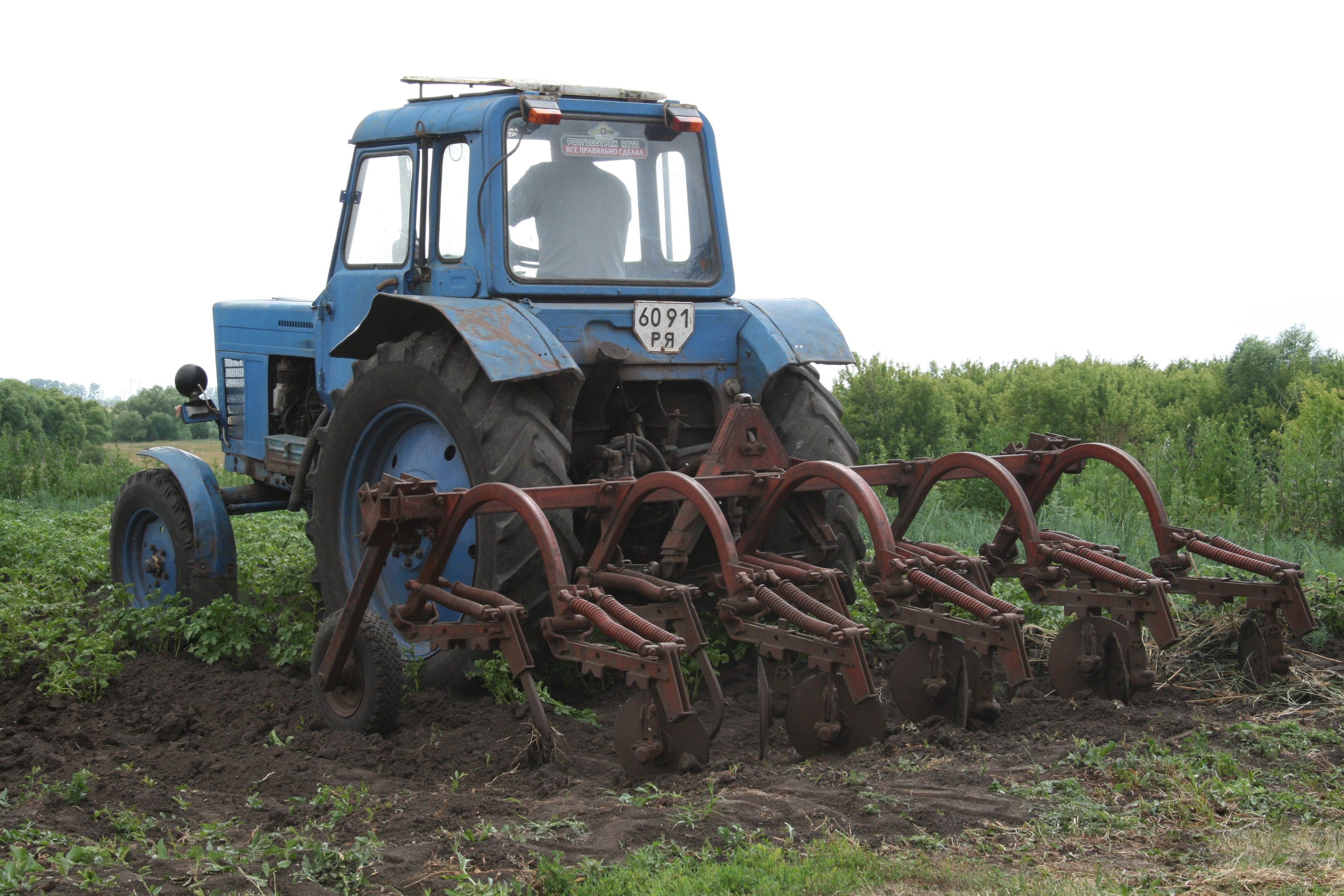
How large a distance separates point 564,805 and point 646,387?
2506 mm

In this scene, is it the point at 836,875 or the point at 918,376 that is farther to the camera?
the point at 918,376

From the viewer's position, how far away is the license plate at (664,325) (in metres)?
5.57

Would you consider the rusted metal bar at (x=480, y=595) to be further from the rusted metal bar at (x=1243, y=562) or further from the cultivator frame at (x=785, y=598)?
the rusted metal bar at (x=1243, y=562)

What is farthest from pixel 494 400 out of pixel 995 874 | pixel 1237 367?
pixel 1237 367

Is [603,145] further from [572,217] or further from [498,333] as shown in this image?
[498,333]

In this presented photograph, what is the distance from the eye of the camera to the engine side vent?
26.0 ft

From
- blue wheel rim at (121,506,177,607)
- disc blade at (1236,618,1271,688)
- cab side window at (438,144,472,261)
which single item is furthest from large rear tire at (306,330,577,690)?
disc blade at (1236,618,1271,688)

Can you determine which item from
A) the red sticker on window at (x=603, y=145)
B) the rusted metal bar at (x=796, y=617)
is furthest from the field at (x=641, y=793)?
the red sticker on window at (x=603, y=145)

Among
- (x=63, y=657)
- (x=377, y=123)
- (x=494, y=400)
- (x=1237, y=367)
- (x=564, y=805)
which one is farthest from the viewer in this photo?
(x=1237, y=367)

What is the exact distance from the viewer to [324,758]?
466 cm

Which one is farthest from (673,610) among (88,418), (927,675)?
(88,418)

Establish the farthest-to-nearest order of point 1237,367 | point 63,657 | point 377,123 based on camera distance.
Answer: point 1237,367 < point 377,123 < point 63,657

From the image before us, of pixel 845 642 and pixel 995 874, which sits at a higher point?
pixel 845 642

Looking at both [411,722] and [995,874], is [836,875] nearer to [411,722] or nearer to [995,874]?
[995,874]
